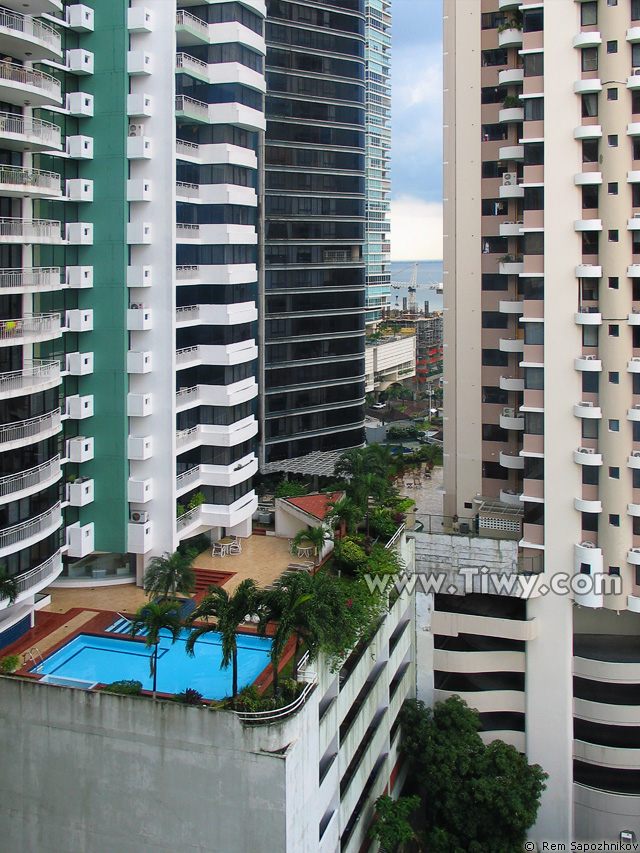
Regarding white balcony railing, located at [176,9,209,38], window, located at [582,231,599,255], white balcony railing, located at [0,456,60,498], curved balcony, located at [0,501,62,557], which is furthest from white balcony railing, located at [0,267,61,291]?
window, located at [582,231,599,255]

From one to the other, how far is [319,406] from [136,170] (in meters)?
31.5

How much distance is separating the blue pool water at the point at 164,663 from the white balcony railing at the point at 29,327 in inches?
425

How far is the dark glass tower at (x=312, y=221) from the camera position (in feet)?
205

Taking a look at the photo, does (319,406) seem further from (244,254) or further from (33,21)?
(33,21)

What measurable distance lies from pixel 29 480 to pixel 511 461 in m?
21.0

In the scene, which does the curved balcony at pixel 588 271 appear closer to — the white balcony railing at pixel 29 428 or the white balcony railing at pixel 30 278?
the white balcony railing at pixel 30 278

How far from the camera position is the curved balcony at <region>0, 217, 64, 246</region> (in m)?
31.8

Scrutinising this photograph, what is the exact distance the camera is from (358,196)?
2645 inches

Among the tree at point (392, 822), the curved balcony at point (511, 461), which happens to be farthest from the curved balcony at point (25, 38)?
the tree at point (392, 822)

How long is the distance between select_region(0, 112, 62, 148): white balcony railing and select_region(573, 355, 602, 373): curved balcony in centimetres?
2112

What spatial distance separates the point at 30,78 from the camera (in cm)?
3238

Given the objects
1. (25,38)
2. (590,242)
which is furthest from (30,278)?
(590,242)

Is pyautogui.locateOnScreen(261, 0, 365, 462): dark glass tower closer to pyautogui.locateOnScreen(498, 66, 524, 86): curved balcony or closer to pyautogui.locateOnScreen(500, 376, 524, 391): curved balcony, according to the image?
pyautogui.locateOnScreen(500, 376, 524, 391): curved balcony

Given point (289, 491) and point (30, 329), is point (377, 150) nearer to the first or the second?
point (289, 491)
